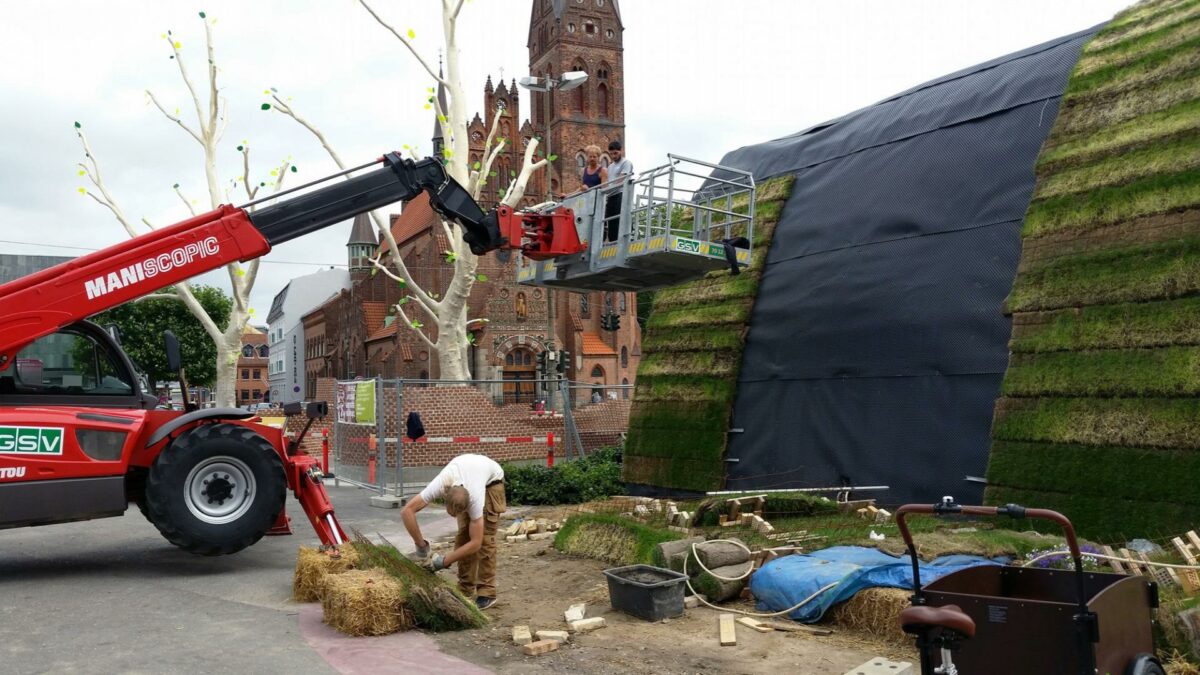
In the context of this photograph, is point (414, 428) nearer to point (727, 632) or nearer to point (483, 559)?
point (483, 559)

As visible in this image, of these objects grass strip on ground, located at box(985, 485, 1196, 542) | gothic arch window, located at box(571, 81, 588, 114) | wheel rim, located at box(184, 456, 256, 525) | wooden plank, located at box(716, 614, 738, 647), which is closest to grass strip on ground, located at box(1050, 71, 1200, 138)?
grass strip on ground, located at box(985, 485, 1196, 542)

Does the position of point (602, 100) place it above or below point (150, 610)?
above

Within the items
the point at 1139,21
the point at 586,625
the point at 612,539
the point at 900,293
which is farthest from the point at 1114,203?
the point at 586,625

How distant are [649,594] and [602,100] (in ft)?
184

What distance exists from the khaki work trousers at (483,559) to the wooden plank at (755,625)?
7.26ft

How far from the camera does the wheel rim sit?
9.41m

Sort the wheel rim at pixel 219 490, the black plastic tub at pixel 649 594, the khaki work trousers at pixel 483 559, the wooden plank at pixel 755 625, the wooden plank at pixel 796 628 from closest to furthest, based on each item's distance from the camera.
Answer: the wooden plank at pixel 796 628, the wooden plank at pixel 755 625, the black plastic tub at pixel 649 594, the khaki work trousers at pixel 483 559, the wheel rim at pixel 219 490

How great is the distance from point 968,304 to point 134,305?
1749 inches

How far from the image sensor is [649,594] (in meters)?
7.50

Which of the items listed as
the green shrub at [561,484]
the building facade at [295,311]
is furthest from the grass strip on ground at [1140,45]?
the building facade at [295,311]

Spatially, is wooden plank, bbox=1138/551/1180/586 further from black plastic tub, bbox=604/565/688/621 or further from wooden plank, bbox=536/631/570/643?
wooden plank, bbox=536/631/570/643

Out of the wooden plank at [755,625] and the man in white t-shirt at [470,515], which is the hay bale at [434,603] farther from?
the wooden plank at [755,625]

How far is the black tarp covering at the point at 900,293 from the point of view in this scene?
11023 millimetres

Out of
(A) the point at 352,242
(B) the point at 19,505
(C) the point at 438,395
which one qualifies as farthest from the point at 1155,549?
(A) the point at 352,242
